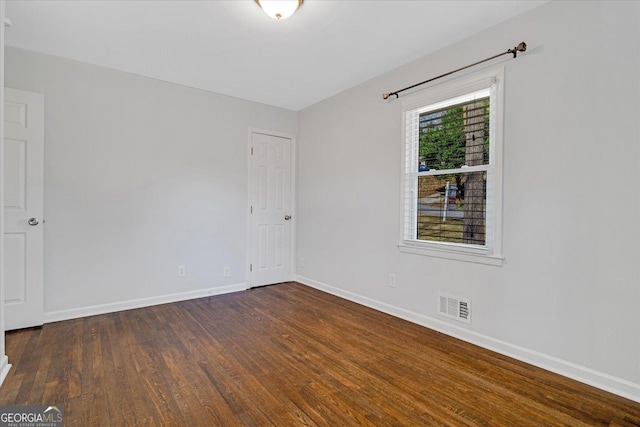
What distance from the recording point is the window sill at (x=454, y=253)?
2.56 m

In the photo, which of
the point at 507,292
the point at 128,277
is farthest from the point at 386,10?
the point at 128,277

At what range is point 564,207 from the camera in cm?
217

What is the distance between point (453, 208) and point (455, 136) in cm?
65

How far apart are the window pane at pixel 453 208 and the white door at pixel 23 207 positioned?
3643 millimetres

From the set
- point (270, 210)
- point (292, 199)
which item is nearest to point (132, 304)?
point (270, 210)

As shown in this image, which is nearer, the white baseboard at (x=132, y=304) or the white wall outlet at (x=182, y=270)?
the white baseboard at (x=132, y=304)

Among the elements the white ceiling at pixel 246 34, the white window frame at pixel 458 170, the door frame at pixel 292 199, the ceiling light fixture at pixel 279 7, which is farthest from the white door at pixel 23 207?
the white window frame at pixel 458 170

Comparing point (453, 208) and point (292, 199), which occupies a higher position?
point (292, 199)

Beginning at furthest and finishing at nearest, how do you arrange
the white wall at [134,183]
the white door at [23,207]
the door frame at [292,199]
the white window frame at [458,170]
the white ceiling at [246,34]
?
the door frame at [292,199] → the white wall at [134,183] → the white door at [23,207] → the white window frame at [458,170] → the white ceiling at [246,34]

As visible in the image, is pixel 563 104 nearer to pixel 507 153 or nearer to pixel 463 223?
pixel 507 153

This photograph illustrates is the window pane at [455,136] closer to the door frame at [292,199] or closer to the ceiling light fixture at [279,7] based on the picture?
the ceiling light fixture at [279,7]

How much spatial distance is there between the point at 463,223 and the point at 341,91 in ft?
7.42
